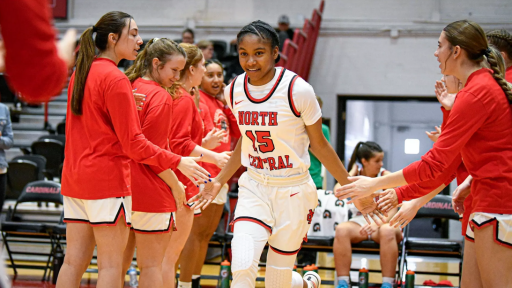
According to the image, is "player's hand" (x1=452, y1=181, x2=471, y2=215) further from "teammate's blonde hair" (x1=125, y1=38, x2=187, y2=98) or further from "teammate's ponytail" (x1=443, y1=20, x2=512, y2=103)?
"teammate's blonde hair" (x1=125, y1=38, x2=187, y2=98)

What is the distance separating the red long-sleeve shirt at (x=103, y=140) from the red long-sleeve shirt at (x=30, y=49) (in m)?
1.13

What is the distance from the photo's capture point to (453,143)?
2.76 meters

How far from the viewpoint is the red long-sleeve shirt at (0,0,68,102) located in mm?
1688

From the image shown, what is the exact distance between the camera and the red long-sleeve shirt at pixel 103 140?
298 cm

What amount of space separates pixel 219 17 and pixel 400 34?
3.66 meters

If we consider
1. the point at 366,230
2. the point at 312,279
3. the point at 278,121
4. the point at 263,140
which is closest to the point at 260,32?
the point at 278,121

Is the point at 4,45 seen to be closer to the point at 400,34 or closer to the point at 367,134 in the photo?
the point at 400,34

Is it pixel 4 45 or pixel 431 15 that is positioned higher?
pixel 431 15

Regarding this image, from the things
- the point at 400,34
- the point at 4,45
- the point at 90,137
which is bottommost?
the point at 90,137

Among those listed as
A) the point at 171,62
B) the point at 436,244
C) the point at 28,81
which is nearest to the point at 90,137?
the point at 171,62

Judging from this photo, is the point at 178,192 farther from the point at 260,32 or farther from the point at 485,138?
the point at 485,138

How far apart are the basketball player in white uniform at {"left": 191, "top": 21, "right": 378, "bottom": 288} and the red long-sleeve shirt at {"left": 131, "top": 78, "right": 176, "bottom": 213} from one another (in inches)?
21.2

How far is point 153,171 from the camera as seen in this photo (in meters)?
3.57

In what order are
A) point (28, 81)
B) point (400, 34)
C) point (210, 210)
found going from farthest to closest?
point (400, 34)
point (210, 210)
point (28, 81)
